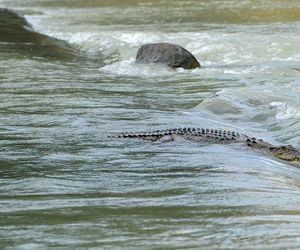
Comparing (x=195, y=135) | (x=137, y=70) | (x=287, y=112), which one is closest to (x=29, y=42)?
(x=137, y=70)

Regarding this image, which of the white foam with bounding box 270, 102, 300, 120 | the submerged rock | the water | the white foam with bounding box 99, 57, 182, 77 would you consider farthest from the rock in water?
the white foam with bounding box 270, 102, 300, 120

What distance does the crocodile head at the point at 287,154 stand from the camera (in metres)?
8.95

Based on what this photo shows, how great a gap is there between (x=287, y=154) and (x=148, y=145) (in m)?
1.45

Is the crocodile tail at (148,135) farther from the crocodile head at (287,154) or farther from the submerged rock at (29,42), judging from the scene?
the submerged rock at (29,42)

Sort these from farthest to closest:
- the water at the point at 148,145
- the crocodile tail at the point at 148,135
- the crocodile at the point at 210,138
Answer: the crocodile tail at the point at 148,135 < the crocodile at the point at 210,138 < the water at the point at 148,145

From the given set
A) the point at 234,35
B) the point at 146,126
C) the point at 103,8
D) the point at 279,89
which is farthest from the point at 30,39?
the point at 146,126

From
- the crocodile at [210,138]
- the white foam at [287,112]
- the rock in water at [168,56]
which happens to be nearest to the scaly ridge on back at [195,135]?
the crocodile at [210,138]

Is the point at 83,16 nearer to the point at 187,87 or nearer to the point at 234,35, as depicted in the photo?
the point at 234,35

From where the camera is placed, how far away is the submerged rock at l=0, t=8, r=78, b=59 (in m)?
20.0

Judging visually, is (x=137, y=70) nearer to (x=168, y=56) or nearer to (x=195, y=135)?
(x=168, y=56)

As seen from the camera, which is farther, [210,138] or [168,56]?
[168,56]

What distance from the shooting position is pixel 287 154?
903 cm

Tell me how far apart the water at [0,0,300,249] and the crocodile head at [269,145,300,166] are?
6.8 inches

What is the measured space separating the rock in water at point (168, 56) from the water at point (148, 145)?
0.27 m
